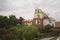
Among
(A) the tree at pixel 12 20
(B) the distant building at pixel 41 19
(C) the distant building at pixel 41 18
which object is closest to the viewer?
(A) the tree at pixel 12 20

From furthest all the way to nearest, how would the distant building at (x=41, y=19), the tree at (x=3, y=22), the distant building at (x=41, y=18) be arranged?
1. the distant building at (x=41, y=19)
2. the distant building at (x=41, y=18)
3. the tree at (x=3, y=22)

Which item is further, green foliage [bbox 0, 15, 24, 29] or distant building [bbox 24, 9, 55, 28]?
distant building [bbox 24, 9, 55, 28]

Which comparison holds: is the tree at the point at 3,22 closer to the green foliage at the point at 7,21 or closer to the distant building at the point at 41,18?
the green foliage at the point at 7,21

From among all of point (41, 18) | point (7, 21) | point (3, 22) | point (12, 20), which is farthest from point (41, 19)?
point (3, 22)

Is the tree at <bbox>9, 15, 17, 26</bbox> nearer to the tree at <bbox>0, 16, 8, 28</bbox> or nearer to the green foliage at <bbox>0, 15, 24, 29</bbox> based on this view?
the green foliage at <bbox>0, 15, 24, 29</bbox>

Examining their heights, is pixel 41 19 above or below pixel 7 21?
above

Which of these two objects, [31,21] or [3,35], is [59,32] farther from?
[3,35]

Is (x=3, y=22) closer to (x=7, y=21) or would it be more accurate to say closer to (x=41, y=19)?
(x=7, y=21)

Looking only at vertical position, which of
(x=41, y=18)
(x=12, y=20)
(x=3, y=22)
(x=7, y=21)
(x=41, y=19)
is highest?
(x=41, y=18)

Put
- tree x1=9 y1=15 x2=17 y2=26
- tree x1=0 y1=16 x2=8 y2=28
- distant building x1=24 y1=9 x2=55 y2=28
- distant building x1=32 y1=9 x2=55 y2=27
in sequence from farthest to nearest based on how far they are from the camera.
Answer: distant building x1=24 y1=9 x2=55 y2=28 < distant building x1=32 y1=9 x2=55 y2=27 < tree x1=9 y1=15 x2=17 y2=26 < tree x1=0 y1=16 x2=8 y2=28

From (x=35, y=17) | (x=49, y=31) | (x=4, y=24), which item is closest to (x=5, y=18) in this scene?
(x=4, y=24)

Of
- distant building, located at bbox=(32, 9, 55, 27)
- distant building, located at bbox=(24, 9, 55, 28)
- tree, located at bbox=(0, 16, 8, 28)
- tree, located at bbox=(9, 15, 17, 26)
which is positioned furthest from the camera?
distant building, located at bbox=(24, 9, 55, 28)

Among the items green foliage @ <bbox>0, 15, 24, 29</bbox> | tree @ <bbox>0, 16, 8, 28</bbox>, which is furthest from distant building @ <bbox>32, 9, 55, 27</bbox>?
tree @ <bbox>0, 16, 8, 28</bbox>

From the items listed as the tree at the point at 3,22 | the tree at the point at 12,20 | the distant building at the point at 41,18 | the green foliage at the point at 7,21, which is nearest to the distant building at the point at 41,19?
the distant building at the point at 41,18
